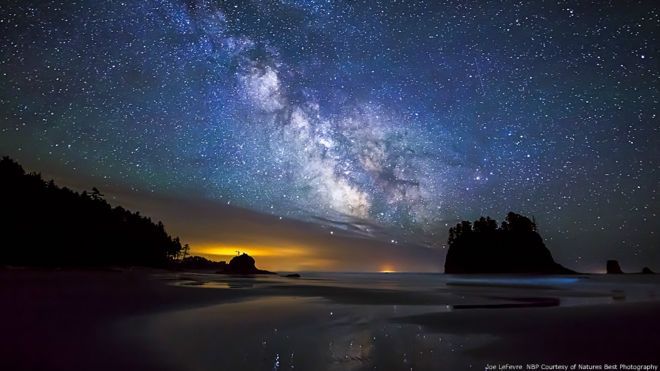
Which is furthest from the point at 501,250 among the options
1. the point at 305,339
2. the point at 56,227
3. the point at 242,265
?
the point at 305,339

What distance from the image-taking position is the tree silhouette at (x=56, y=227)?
4328 cm

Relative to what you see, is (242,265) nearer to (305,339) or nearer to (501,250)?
(305,339)

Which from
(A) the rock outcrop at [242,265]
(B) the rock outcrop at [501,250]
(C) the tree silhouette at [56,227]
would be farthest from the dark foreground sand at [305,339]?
(B) the rock outcrop at [501,250]

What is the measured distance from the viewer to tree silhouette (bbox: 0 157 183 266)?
4328 cm

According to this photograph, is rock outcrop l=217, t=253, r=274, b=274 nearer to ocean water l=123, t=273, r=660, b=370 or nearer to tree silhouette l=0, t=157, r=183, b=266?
tree silhouette l=0, t=157, r=183, b=266

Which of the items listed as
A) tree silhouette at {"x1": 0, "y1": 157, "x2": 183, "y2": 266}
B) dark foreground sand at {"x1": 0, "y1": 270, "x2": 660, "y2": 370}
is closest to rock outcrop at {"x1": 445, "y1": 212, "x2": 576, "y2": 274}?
tree silhouette at {"x1": 0, "y1": 157, "x2": 183, "y2": 266}

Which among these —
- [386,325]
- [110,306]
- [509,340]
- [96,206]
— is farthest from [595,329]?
[96,206]

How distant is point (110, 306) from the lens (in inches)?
492

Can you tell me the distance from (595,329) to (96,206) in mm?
79738

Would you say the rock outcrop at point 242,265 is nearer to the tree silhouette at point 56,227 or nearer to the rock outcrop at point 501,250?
the tree silhouette at point 56,227

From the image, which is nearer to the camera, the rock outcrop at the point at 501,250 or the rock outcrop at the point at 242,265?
the rock outcrop at the point at 242,265

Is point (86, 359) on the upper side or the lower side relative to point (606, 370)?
lower

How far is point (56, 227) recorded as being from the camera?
168ft

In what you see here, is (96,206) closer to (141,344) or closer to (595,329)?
(141,344)
